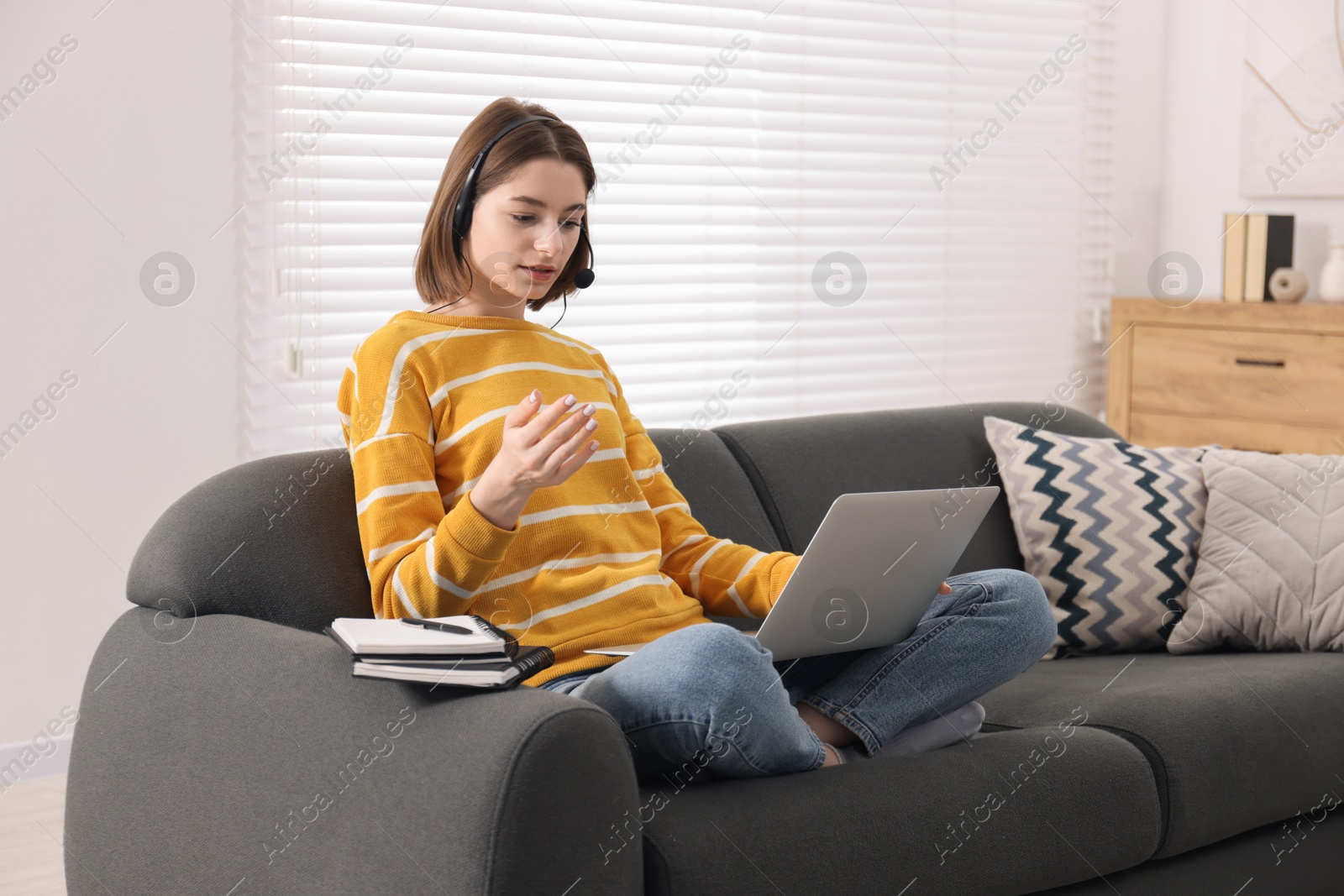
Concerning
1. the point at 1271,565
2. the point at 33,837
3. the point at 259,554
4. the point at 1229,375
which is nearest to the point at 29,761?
the point at 33,837

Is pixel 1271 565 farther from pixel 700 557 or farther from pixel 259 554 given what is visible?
pixel 259 554

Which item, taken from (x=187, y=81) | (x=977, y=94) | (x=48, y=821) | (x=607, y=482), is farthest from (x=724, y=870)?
(x=977, y=94)

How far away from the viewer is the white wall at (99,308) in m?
2.40

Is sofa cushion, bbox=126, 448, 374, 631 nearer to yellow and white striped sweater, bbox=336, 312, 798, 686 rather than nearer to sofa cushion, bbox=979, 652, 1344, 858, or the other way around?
yellow and white striped sweater, bbox=336, 312, 798, 686

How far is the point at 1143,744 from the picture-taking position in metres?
1.64

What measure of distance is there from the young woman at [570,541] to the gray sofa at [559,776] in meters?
0.08

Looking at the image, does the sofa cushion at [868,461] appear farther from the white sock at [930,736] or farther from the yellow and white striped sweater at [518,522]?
the white sock at [930,736]

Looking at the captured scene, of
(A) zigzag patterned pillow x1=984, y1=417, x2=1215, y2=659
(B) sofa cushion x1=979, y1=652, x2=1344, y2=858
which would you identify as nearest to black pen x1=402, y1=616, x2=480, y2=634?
(B) sofa cushion x1=979, y1=652, x2=1344, y2=858

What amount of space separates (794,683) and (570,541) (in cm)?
33

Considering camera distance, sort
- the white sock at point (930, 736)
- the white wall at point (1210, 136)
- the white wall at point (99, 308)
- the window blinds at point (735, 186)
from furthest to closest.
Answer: the white wall at point (1210, 136) → the window blinds at point (735, 186) → the white wall at point (99, 308) → the white sock at point (930, 736)

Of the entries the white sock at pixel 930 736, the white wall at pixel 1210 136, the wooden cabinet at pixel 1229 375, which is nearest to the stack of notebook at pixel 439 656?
the white sock at pixel 930 736

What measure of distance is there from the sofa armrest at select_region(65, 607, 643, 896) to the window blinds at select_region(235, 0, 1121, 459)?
1.27 metres

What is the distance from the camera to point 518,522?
1.44 metres

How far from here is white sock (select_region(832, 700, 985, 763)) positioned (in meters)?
1.51
